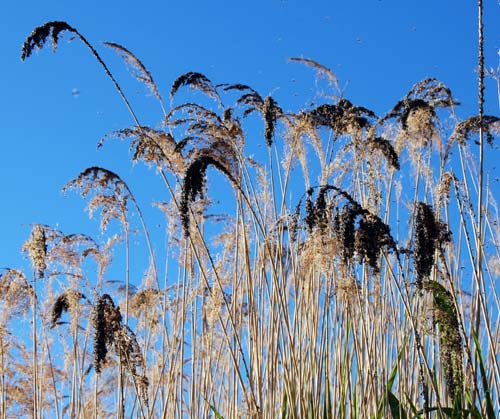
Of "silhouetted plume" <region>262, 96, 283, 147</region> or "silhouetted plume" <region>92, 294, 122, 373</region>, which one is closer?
"silhouetted plume" <region>92, 294, 122, 373</region>

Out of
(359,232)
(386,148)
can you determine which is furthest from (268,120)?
(359,232)

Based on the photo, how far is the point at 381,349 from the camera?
3572 mm

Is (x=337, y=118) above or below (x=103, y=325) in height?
above

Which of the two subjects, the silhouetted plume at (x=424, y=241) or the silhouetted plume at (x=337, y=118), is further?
the silhouetted plume at (x=337, y=118)

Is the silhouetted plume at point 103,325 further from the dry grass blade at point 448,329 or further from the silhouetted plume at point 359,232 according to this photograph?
the dry grass blade at point 448,329

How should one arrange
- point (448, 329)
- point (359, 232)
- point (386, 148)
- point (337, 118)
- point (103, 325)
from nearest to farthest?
point (359, 232)
point (448, 329)
point (103, 325)
point (386, 148)
point (337, 118)

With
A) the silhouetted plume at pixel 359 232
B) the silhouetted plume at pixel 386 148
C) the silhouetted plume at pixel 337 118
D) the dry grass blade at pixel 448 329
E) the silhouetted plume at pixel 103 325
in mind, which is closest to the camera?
the silhouetted plume at pixel 359 232

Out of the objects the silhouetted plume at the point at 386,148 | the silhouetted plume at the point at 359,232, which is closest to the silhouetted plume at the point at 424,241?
the silhouetted plume at the point at 359,232

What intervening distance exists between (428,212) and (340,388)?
1.17 m

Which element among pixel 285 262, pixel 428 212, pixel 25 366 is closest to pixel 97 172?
pixel 285 262

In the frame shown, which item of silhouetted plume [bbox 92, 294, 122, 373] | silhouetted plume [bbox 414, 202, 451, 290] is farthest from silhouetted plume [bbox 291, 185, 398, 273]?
silhouetted plume [bbox 92, 294, 122, 373]

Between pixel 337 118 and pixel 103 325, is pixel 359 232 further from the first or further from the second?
pixel 337 118

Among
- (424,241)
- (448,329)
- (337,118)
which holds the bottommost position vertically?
(448,329)

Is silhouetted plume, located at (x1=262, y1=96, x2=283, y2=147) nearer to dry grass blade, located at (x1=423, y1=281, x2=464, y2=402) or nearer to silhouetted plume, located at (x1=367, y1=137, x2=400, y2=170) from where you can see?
silhouetted plume, located at (x1=367, y1=137, x2=400, y2=170)
